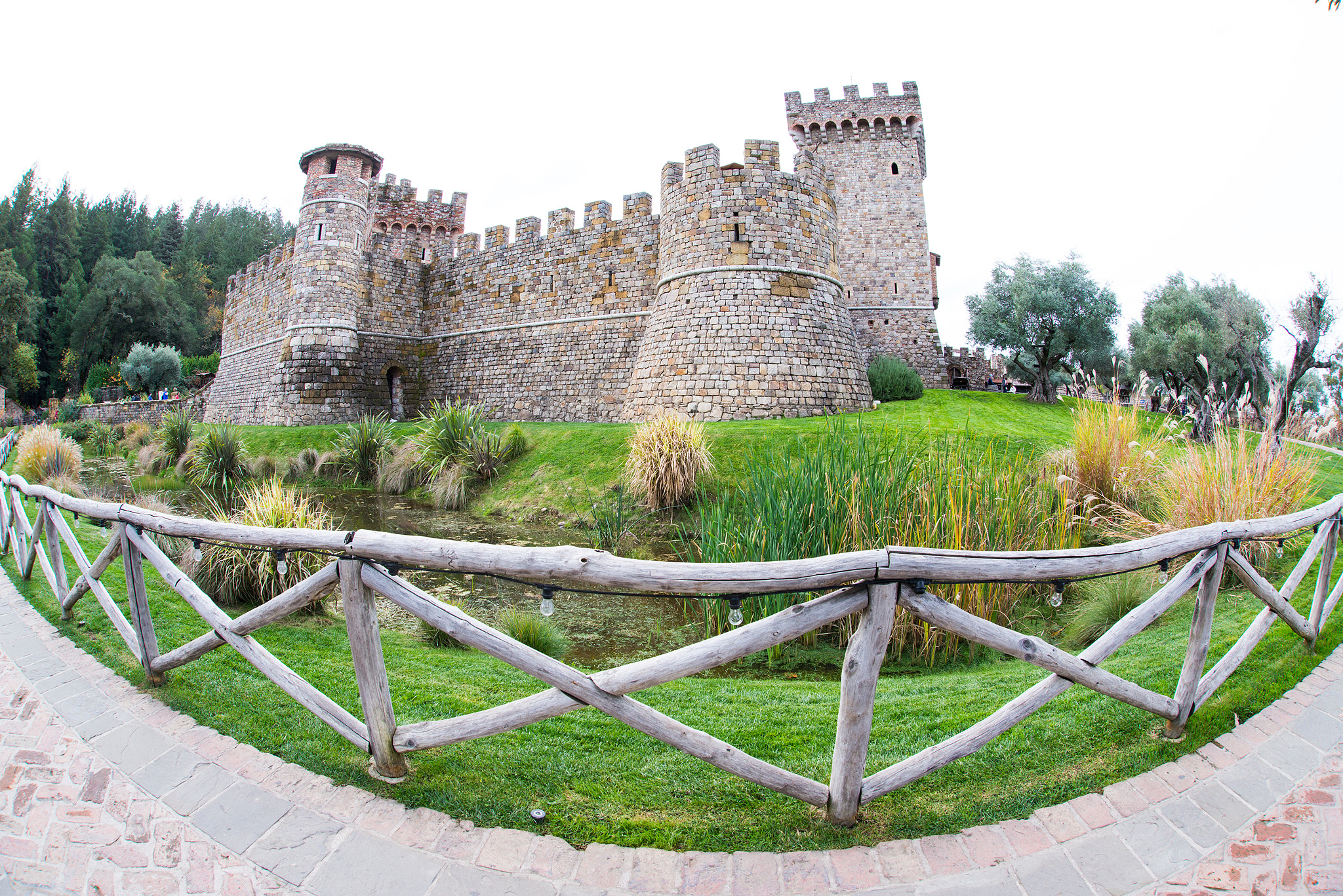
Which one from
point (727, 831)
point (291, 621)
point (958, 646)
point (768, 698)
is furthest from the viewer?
point (291, 621)

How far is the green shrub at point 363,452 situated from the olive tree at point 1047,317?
59.8 ft

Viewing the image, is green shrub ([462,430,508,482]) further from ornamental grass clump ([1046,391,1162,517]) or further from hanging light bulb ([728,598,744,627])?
hanging light bulb ([728,598,744,627])

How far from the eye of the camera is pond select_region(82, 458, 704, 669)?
5414mm

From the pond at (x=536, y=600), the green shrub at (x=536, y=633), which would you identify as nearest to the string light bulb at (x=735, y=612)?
the green shrub at (x=536, y=633)

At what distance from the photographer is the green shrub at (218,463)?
42.5 feet

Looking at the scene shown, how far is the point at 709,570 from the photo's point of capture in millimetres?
2174

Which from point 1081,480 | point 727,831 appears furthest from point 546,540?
point 727,831

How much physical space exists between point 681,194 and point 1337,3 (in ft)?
37.0

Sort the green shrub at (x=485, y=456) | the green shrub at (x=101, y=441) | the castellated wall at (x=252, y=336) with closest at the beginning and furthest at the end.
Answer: the green shrub at (x=485, y=456)
the green shrub at (x=101, y=441)
the castellated wall at (x=252, y=336)

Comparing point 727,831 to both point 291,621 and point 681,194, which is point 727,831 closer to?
point 291,621

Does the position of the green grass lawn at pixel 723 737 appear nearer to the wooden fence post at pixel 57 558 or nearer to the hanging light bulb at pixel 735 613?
the wooden fence post at pixel 57 558

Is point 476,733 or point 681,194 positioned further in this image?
point 681,194

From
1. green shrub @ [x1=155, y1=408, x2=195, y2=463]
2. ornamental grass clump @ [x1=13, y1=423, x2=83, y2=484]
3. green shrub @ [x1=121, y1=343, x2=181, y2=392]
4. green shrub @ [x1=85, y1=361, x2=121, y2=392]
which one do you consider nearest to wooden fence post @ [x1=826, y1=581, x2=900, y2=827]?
ornamental grass clump @ [x1=13, y1=423, x2=83, y2=484]

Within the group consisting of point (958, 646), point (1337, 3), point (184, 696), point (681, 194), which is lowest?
point (958, 646)
